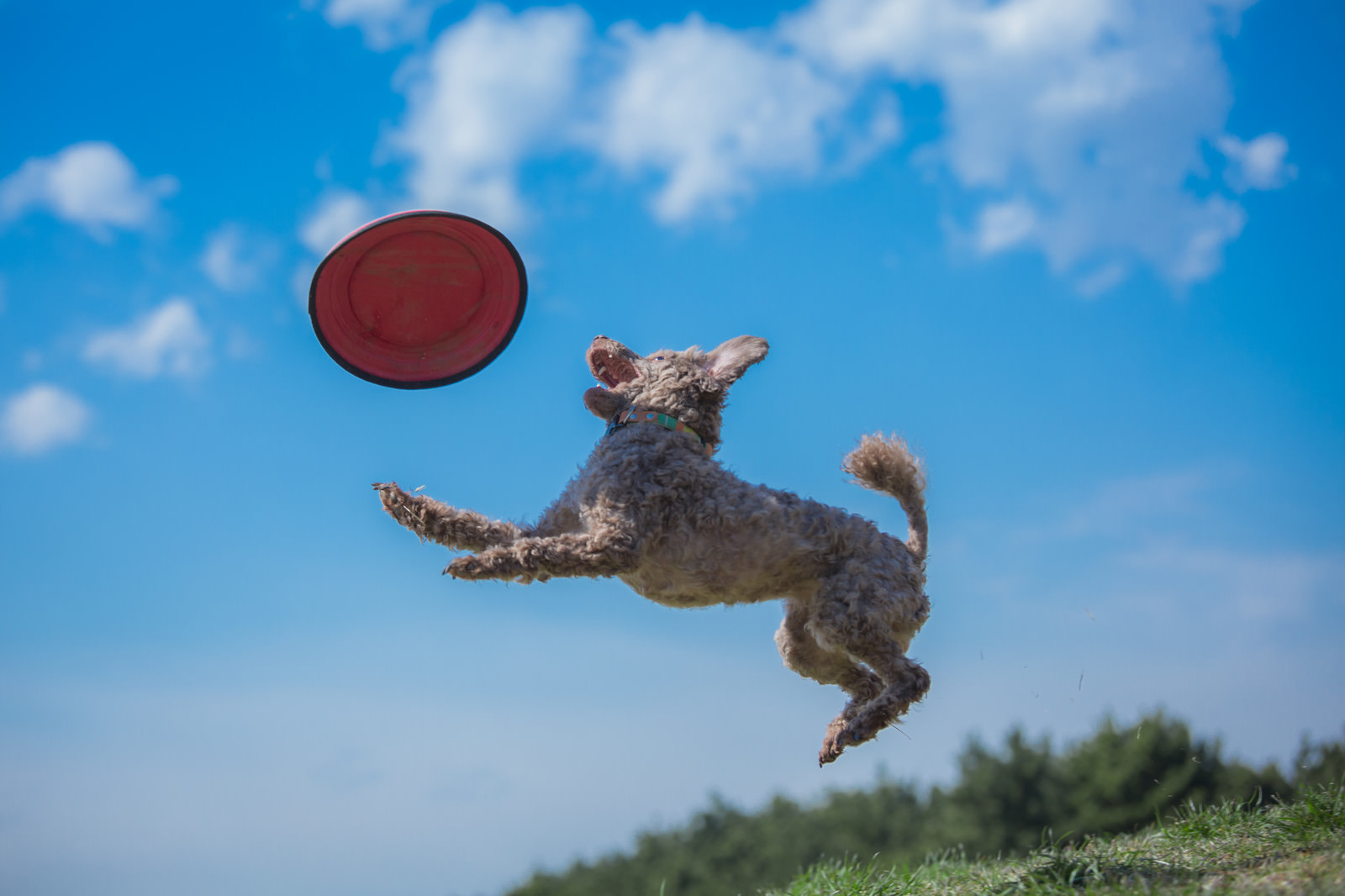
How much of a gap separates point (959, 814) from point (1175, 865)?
52.8 feet

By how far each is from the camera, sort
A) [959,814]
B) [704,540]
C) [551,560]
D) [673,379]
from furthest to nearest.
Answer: [959,814] → [673,379] → [704,540] → [551,560]

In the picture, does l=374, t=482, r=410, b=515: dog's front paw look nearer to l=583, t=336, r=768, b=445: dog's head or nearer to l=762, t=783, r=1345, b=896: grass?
l=583, t=336, r=768, b=445: dog's head

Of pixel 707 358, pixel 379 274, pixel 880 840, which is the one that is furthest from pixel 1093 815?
pixel 379 274

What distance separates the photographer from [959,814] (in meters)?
20.2

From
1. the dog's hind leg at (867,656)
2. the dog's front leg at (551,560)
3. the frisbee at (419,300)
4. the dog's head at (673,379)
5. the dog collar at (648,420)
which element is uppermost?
the frisbee at (419,300)

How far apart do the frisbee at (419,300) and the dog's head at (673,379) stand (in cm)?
56

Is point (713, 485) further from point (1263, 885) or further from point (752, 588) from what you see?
point (1263, 885)

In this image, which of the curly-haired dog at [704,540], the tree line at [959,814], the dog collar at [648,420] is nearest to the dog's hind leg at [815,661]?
the curly-haired dog at [704,540]

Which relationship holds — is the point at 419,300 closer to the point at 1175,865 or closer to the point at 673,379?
the point at 673,379

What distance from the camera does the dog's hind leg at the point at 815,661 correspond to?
5.27 metres

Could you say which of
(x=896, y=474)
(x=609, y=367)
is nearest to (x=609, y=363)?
(x=609, y=367)

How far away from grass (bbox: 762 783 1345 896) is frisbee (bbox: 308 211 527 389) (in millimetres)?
3764

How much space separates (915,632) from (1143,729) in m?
14.3

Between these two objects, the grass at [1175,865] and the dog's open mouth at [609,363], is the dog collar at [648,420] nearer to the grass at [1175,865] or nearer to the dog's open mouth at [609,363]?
the dog's open mouth at [609,363]
